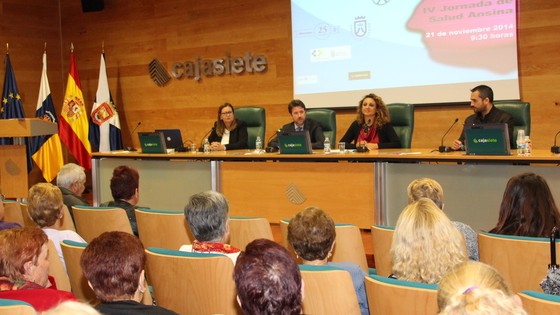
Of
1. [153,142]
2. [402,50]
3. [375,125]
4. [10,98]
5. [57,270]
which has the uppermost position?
[402,50]

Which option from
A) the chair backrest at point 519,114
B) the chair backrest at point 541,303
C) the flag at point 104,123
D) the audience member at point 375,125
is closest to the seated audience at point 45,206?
the chair backrest at point 541,303

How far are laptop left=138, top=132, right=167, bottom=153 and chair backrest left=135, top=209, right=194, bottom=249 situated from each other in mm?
2760

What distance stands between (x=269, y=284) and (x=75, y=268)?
4.63 feet

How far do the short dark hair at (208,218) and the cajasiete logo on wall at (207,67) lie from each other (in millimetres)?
5511

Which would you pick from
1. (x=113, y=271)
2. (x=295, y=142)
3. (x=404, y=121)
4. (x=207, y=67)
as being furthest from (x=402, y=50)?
(x=113, y=271)

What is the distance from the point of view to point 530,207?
10.0ft

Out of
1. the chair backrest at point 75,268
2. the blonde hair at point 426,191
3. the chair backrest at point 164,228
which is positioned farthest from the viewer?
the chair backrest at point 164,228

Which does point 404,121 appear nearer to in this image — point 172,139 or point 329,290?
point 172,139

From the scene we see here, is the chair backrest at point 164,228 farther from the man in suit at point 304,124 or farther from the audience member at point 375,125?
the man in suit at point 304,124

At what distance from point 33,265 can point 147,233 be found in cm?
142

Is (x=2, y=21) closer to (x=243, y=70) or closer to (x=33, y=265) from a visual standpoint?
(x=243, y=70)

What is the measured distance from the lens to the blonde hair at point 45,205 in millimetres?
3557

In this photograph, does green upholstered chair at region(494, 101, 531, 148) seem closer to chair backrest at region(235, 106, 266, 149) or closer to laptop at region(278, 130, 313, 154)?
laptop at region(278, 130, 313, 154)

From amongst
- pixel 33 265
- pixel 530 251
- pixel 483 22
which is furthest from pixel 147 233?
pixel 483 22
